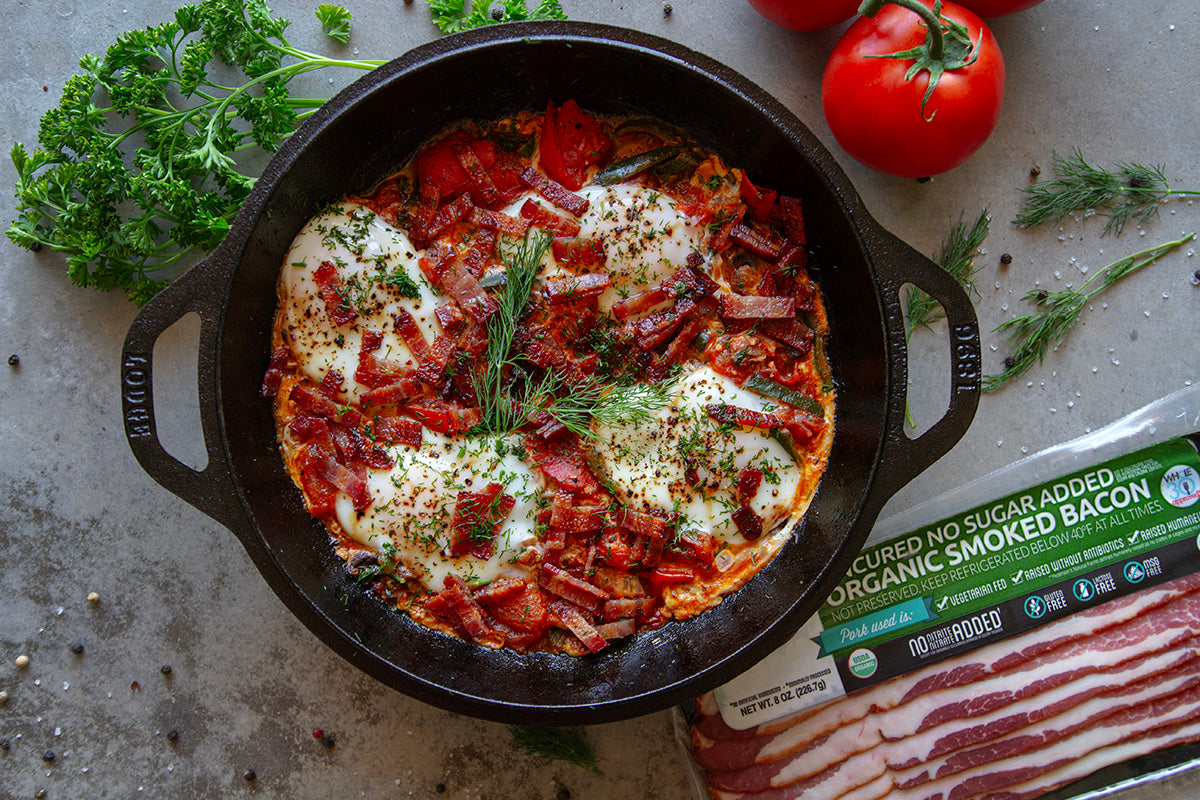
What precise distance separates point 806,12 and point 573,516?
198cm

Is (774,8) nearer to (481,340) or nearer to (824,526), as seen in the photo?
(481,340)

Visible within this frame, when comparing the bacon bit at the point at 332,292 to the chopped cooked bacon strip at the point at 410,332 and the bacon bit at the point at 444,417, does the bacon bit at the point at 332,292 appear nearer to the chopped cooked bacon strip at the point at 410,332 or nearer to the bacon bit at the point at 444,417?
the chopped cooked bacon strip at the point at 410,332

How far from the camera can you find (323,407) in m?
2.79

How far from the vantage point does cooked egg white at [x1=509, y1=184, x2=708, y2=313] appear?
2.79 m

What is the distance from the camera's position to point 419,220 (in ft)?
9.36

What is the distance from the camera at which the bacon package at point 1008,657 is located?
288 cm

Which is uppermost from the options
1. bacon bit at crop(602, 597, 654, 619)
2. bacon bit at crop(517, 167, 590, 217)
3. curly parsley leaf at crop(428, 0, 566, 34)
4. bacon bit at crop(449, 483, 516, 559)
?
curly parsley leaf at crop(428, 0, 566, 34)

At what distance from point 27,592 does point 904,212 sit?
371 cm

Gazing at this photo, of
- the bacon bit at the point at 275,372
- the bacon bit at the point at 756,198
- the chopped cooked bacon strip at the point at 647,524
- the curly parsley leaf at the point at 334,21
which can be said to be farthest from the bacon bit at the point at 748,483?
the curly parsley leaf at the point at 334,21

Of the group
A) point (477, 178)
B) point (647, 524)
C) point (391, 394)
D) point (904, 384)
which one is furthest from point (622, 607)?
point (477, 178)

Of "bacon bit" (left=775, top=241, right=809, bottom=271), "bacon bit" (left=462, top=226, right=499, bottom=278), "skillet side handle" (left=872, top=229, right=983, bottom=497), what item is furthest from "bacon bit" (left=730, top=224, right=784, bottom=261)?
"bacon bit" (left=462, top=226, right=499, bottom=278)

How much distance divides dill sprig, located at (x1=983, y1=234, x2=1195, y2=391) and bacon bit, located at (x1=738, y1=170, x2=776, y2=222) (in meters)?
1.07

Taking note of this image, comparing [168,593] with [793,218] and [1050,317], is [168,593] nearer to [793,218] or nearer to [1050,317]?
[793,218]

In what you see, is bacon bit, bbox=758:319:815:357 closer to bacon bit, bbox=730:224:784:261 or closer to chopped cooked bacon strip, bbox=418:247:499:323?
bacon bit, bbox=730:224:784:261
